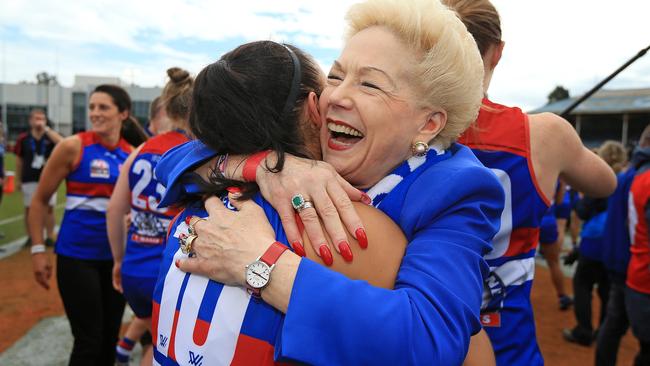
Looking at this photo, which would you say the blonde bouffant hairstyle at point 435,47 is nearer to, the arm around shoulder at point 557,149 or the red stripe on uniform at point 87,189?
the arm around shoulder at point 557,149

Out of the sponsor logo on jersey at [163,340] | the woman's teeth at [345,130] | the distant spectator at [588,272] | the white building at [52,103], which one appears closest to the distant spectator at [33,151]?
the distant spectator at [588,272]

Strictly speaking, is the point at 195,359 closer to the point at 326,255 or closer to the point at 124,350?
the point at 326,255

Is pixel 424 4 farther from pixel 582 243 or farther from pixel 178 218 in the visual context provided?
pixel 582 243

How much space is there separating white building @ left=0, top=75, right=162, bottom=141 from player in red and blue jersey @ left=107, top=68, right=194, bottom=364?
197ft

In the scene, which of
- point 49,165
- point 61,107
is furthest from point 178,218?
point 61,107

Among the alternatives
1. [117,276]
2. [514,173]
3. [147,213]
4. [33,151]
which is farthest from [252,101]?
[33,151]

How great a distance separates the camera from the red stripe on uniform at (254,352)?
3.50 ft

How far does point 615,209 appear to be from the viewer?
14.0 ft

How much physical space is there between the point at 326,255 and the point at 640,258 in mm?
3432

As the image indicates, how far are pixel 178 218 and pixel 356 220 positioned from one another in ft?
2.04

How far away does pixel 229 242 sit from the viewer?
3.74ft

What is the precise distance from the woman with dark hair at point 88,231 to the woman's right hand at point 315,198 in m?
2.87

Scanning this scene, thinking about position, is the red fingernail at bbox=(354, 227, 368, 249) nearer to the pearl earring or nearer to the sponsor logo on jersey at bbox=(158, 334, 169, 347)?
the pearl earring

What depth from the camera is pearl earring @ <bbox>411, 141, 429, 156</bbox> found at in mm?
1273
